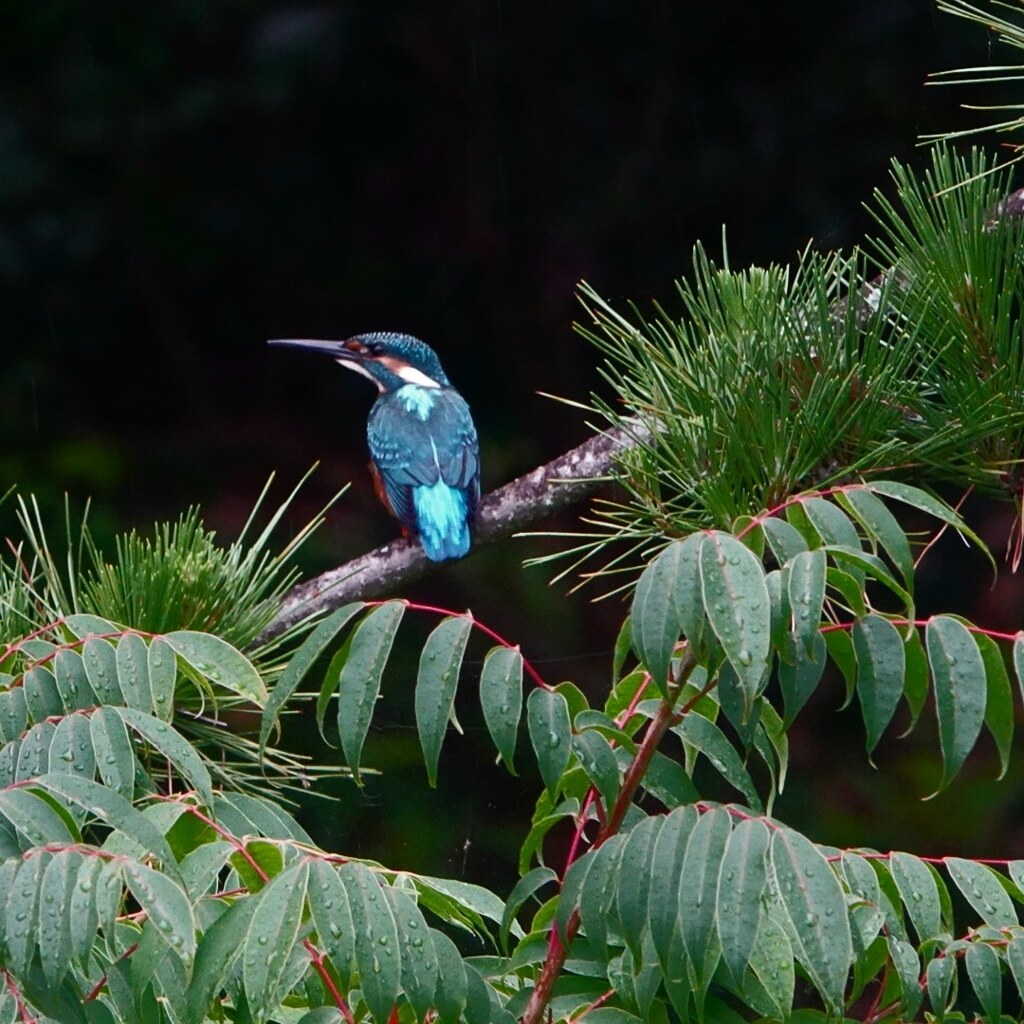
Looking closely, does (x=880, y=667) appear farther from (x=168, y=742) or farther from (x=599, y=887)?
(x=168, y=742)

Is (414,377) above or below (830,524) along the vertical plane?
below

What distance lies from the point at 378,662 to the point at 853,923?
259 mm

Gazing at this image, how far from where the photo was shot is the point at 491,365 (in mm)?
2445

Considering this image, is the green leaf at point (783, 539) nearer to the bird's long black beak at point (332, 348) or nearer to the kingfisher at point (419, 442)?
the kingfisher at point (419, 442)

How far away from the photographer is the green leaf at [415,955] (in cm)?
63

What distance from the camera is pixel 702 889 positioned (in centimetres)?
61

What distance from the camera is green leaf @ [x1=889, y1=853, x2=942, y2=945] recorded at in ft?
2.35

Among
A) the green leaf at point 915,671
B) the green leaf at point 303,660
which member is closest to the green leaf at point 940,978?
the green leaf at point 915,671

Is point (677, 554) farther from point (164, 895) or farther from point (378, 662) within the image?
point (164, 895)

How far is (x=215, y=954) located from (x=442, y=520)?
1.03 meters

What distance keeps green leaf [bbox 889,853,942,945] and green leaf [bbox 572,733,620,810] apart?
157 millimetres

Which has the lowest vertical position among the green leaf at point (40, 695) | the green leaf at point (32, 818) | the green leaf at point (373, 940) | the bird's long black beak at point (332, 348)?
the bird's long black beak at point (332, 348)

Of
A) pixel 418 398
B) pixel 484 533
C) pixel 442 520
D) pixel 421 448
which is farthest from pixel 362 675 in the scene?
pixel 418 398

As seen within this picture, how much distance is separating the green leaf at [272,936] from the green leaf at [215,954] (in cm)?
1
